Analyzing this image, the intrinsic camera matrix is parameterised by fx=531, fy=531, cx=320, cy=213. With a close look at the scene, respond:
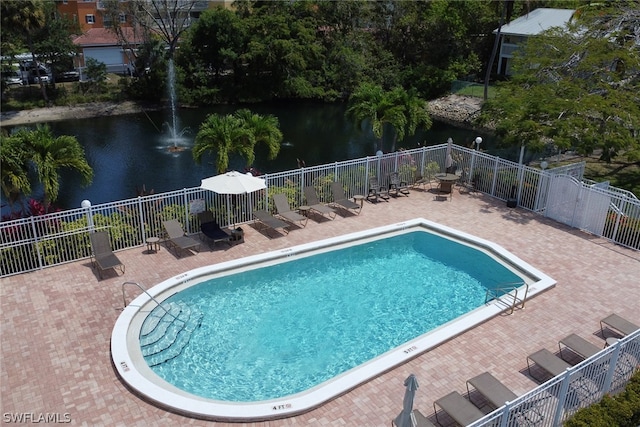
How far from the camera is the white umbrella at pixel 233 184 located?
14398 millimetres

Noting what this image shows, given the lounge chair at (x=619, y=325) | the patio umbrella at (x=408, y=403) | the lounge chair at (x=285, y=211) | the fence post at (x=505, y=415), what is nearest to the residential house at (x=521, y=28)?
the lounge chair at (x=285, y=211)

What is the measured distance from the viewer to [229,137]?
53.5ft

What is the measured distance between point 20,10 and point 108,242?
30.0 metres

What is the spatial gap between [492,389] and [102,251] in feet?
31.4

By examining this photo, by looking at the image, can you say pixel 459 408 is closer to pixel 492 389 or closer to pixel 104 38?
pixel 492 389

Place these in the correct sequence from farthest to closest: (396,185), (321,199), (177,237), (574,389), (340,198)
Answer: (396,185) < (321,199) < (340,198) < (177,237) < (574,389)

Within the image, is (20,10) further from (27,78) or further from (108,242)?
(108,242)

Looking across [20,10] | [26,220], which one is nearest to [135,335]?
[26,220]

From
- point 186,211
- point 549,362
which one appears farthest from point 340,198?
point 549,362

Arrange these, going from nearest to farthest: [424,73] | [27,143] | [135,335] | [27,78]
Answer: [135,335] < [27,143] < [27,78] < [424,73]

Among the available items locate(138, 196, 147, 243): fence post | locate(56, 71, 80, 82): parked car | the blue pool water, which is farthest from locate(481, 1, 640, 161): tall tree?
locate(56, 71, 80, 82): parked car

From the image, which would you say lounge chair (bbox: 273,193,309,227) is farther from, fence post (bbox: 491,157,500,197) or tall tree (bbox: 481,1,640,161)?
tall tree (bbox: 481,1,640,161)

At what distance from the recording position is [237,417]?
864cm

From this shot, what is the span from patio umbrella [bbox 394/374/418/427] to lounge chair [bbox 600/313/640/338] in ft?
20.0
